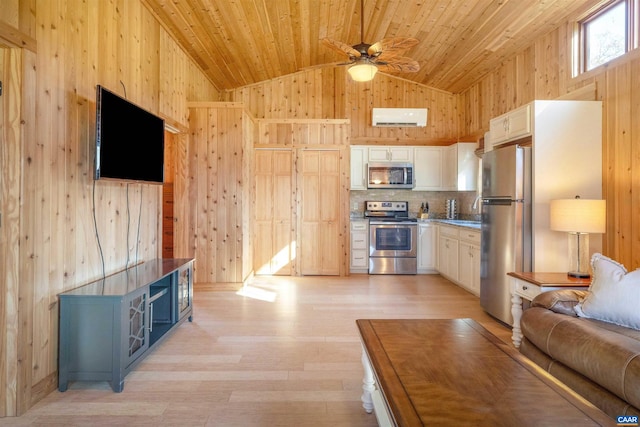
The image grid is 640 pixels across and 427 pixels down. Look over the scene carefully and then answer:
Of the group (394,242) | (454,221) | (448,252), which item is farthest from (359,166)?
(448,252)

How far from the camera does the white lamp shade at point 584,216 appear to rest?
8.62ft

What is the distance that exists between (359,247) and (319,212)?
0.92 meters

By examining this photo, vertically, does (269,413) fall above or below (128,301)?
below

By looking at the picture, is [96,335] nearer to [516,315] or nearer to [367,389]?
[367,389]

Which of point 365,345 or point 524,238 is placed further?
point 524,238

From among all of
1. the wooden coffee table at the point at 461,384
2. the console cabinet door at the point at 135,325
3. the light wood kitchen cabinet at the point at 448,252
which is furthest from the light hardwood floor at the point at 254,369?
the light wood kitchen cabinet at the point at 448,252

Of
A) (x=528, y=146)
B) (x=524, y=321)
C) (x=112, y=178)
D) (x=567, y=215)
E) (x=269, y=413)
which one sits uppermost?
(x=528, y=146)

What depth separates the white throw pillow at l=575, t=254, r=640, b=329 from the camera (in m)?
1.89

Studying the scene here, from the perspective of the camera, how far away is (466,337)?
1756 millimetres

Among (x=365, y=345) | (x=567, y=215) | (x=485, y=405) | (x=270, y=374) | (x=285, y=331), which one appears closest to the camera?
(x=485, y=405)

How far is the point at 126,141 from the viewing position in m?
2.63

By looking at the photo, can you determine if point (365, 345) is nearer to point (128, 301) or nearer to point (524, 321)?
point (524, 321)

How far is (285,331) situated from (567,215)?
2610 mm

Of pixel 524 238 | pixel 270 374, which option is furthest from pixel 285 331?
pixel 524 238
